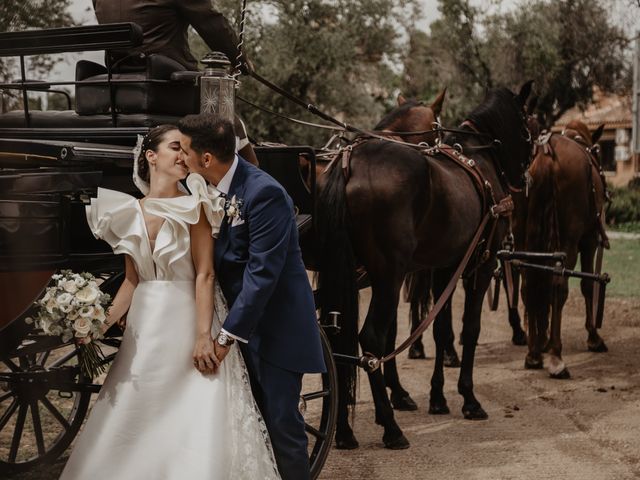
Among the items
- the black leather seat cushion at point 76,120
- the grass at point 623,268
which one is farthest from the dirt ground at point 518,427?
the grass at point 623,268

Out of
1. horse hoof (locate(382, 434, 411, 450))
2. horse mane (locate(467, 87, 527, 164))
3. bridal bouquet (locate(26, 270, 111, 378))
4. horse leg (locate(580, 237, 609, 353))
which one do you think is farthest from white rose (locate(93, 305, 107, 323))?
horse leg (locate(580, 237, 609, 353))

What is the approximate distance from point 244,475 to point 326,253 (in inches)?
90.3

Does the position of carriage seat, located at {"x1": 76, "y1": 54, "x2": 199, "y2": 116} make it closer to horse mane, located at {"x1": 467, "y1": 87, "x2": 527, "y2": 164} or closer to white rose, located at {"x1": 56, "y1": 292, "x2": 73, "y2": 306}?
white rose, located at {"x1": 56, "y1": 292, "x2": 73, "y2": 306}

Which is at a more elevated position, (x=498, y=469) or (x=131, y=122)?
(x=131, y=122)

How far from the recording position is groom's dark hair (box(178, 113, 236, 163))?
3.58 metres

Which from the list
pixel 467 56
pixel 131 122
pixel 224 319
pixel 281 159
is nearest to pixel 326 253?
pixel 281 159

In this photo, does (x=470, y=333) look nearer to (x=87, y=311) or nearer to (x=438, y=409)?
(x=438, y=409)

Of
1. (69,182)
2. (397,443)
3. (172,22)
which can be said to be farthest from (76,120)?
(397,443)

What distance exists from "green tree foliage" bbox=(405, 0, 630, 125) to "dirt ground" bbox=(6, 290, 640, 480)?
18.8 meters

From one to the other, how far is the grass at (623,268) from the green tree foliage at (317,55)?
27.5 feet

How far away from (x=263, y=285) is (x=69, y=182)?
93 centimetres

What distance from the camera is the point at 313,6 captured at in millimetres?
23797

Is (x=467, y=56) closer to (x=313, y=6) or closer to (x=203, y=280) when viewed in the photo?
(x=313, y=6)

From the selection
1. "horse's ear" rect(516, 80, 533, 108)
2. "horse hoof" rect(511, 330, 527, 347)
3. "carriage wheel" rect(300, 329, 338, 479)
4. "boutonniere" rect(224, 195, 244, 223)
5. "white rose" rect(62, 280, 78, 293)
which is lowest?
"horse hoof" rect(511, 330, 527, 347)
